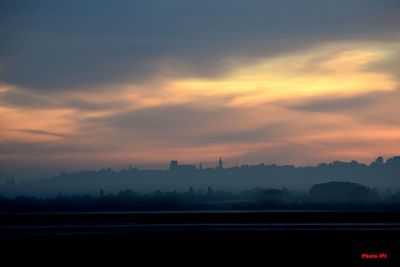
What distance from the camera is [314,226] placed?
36312 mm

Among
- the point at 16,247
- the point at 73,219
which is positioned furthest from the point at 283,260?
the point at 73,219

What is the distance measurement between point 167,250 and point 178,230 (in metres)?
5.39

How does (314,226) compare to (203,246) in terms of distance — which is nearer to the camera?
(203,246)

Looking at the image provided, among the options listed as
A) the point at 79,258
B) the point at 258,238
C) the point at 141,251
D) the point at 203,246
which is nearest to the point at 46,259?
the point at 79,258

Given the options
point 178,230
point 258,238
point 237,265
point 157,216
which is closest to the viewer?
point 237,265

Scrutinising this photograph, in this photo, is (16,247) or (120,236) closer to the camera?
(16,247)

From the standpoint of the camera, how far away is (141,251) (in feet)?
95.5

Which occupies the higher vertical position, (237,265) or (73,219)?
(73,219)

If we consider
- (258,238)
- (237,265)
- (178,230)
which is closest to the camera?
(237,265)

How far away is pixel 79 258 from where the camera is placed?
1110 inches

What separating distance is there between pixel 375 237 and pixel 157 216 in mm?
Result: 17804

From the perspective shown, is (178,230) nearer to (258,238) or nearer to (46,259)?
(258,238)

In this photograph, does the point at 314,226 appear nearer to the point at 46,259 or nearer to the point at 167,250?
the point at 167,250

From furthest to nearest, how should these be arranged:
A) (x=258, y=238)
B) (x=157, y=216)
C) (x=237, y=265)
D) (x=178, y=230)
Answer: (x=157, y=216) < (x=178, y=230) < (x=258, y=238) < (x=237, y=265)
